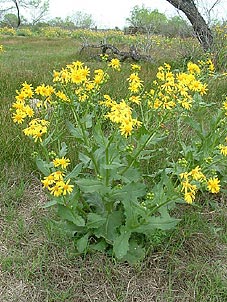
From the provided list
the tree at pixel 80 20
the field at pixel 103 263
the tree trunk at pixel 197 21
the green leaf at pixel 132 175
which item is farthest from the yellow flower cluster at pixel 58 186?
the tree at pixel 80 20

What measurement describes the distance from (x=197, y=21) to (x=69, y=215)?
24.9 feet

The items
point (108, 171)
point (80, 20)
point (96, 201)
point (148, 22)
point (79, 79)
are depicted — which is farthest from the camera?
point (80, 20)

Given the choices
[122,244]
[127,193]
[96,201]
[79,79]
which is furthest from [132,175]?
[79,79]

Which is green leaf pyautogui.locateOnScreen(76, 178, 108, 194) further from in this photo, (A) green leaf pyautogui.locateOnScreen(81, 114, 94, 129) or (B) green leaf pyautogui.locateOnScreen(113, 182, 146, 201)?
(A) green leaf pyautogui.locateOnScreen(81, 114, 94, 129)

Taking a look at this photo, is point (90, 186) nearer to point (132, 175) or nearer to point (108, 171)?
point (108, 171)

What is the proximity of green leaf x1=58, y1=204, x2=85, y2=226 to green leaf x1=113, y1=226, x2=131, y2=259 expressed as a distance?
0.22m

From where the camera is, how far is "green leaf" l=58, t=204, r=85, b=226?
7.38ft

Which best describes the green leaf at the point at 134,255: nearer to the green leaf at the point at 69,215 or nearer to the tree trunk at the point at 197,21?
the green leaf at the point at 69,215

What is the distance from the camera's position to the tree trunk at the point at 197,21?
27.2 ft

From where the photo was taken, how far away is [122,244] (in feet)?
7.46

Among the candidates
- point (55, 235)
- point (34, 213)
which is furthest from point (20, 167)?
point (55, 235)

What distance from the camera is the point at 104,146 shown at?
223cm

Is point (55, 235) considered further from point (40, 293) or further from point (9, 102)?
point (9, 102)

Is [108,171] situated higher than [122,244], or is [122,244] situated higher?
[108,171]
